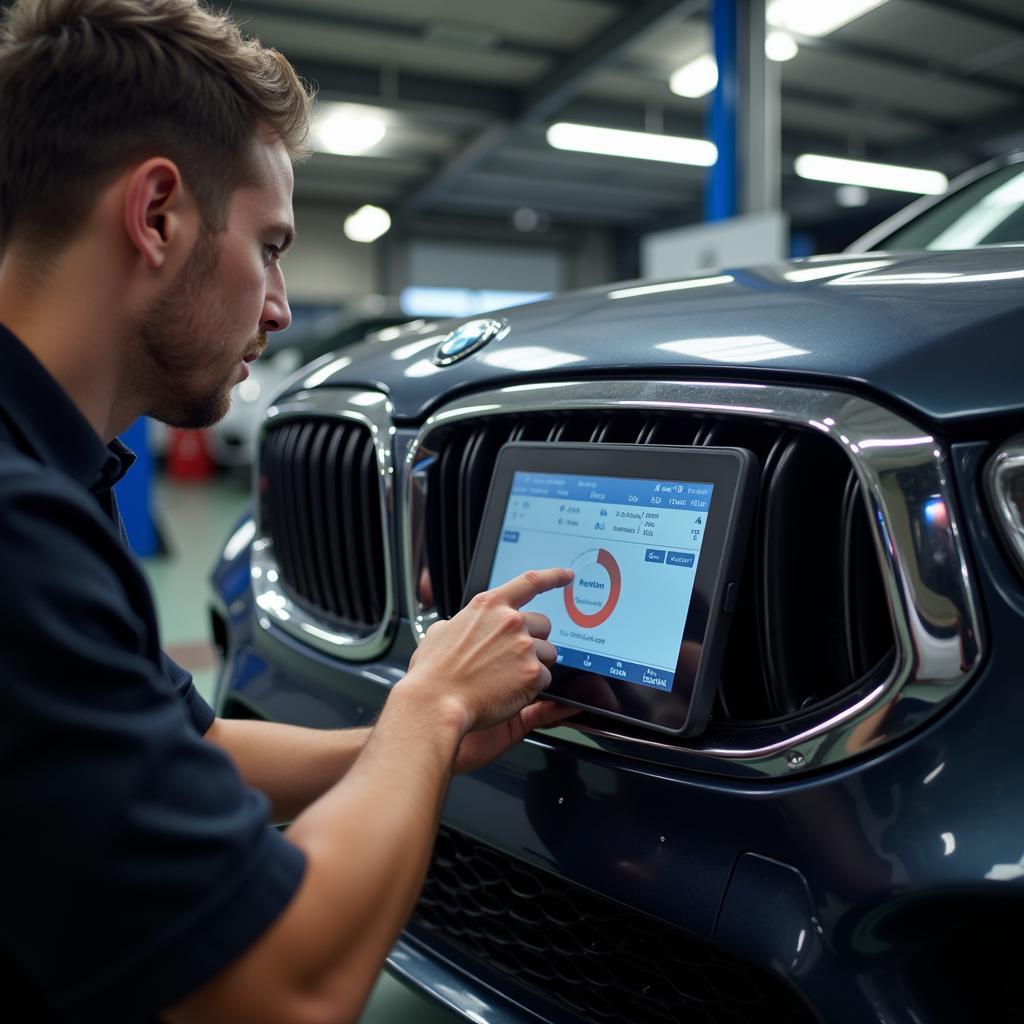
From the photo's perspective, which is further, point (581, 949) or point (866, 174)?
point (866, 174)

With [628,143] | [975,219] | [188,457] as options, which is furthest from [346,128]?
[975,219]

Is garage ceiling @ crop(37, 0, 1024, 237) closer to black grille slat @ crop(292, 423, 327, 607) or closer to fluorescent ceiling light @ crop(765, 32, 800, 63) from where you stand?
fluorescent ceiling light @ crop(765, 32, 800, 63)

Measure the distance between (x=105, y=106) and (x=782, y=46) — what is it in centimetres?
829

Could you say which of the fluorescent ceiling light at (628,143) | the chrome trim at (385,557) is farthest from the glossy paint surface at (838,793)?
the fluorescent ceiling light at (628,143)

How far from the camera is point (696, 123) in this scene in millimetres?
10461

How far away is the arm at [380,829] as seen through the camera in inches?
24.4

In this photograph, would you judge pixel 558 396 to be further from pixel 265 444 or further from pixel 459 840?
pixel 265 444

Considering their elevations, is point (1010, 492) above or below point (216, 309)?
below

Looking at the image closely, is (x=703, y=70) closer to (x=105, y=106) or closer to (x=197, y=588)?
(x=197, y=588)

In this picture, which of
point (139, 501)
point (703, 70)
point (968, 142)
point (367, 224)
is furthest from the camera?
point (367, 224)

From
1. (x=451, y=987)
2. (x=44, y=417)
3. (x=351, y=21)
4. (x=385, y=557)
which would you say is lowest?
(x=451, y=987)

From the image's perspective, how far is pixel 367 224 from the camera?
15070 mm

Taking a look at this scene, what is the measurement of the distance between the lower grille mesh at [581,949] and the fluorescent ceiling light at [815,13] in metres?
7.13

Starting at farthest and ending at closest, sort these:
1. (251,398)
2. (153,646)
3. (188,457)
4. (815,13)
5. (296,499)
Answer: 1. (188,457)
2. (251,398)
3. (815,13)
4. (296,499)
5. (153,646)
